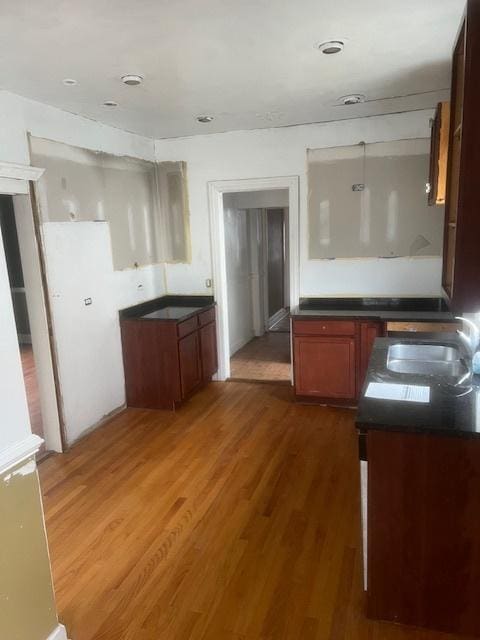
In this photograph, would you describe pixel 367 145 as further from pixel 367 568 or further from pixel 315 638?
pixel 315 638

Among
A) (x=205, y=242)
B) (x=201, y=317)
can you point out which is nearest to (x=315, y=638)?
(x=201, y=317)

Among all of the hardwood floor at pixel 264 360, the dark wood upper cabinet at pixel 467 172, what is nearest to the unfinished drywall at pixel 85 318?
the hardwood floor at pixel 264 360

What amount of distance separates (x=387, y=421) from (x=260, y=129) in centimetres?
344

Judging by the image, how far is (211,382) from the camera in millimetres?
5016

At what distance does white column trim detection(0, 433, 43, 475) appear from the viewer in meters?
Result: 1.57

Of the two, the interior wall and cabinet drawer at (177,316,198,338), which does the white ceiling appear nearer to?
cabinet drawer at (177,316,198,338)

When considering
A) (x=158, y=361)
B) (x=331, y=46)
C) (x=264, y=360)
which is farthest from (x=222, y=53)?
(x=264, y=360)

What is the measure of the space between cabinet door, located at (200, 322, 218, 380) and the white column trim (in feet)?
9.75

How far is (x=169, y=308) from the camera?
15.8 feet

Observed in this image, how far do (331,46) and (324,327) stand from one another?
2229mm

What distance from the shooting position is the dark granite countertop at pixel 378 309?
3.90 m

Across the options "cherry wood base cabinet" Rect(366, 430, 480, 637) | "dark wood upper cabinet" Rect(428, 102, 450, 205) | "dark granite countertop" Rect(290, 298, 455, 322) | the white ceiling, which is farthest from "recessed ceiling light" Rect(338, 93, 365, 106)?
"cherry wood base cabinet" Rect(366, 430, 480, 637)

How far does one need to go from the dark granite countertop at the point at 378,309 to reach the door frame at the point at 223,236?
0.26 meters

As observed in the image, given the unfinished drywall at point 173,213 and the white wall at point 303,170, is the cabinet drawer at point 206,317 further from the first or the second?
the unfinished drywall at point 173,213
